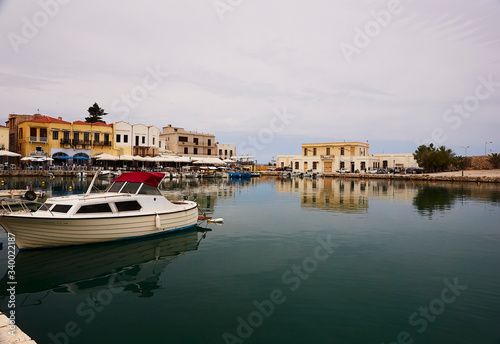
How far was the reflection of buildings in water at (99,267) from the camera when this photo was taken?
1099cm

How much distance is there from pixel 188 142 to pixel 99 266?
77819 mm

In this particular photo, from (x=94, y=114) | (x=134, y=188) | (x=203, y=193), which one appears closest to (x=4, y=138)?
(x=94, y=114)

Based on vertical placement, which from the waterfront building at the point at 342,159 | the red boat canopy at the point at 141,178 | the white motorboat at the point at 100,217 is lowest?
the white motorboat at the point at 100,217

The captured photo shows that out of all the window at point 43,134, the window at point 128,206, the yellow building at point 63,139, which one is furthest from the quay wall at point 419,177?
the window at point 128,206

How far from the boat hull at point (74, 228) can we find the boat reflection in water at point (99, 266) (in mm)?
386

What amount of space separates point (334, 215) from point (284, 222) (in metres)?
5.36

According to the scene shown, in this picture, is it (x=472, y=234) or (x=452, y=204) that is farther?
(x=452, y=204)

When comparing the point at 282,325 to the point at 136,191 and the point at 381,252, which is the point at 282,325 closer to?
A: the point at 381,252

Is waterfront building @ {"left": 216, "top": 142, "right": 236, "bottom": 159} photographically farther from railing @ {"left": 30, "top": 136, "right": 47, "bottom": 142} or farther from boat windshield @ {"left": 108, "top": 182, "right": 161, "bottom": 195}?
boat windshield @ {"left": 108, "top": 182, "right": 161, "bottom": 195}

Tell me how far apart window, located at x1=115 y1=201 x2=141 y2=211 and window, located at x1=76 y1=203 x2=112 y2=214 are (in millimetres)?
502

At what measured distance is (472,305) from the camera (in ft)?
32.1

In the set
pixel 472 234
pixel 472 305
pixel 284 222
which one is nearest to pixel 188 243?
pixel 284 222

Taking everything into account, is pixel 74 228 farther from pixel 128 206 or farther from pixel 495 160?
pixel 495 160

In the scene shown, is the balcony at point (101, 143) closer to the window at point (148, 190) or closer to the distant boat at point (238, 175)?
the distant boat at point (238, 175)
